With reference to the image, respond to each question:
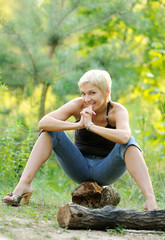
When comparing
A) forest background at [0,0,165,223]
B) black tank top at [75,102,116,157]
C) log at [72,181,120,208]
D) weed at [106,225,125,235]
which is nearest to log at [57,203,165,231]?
weed at [106,225,125,235]

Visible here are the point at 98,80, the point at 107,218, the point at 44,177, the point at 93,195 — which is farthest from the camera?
the point at 44,177

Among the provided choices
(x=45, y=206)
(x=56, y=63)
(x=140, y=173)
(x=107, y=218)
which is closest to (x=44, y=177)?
(x=45, y=206)

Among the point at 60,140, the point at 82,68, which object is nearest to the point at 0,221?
the point at 60,140

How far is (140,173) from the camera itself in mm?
2654

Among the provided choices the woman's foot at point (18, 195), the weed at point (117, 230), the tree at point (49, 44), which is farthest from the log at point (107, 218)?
the tree at point (49, 44)

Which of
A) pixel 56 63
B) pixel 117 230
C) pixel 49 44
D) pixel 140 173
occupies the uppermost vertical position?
pixel 49 44

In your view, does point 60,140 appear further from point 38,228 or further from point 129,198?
point 129,198

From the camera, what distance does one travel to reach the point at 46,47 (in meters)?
6.08

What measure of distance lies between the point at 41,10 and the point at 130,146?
3966mm

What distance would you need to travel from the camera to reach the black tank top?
3.19 m

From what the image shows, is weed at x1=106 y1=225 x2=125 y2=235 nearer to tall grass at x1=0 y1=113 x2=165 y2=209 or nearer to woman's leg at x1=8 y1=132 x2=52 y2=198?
woman's leg at x1=8 y1=132 x2=52 y2=198

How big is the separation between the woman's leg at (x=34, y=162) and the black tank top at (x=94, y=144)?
41cm

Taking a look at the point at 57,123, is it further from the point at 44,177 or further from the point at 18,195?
the point at 44,177

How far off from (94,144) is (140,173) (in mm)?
671
